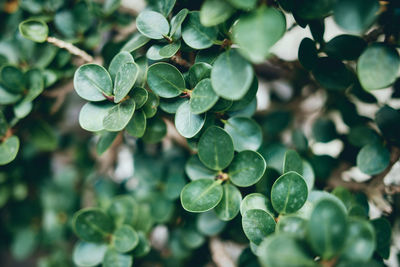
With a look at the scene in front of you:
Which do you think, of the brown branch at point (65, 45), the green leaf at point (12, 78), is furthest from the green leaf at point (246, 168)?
the green leaf at point (12, 78)

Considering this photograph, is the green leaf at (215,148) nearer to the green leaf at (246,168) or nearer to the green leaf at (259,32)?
the green leaf at (246,168)

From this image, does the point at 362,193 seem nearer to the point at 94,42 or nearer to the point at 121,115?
the point at 121,115

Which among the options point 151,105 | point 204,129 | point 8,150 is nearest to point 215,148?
point 204,129

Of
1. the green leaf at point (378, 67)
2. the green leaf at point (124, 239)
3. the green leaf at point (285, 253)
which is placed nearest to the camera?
the green leaf at point (285, 253)

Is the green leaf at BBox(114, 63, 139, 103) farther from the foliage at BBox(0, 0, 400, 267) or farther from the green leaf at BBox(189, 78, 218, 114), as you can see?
the green leaf at BBox(189, 78, 218, 114)

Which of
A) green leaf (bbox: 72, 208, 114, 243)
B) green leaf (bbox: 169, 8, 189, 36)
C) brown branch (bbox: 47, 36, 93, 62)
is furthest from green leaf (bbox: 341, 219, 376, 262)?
brown branch (bbox: 47, 36, 93, 62)

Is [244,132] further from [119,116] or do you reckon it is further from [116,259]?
[116,259]
